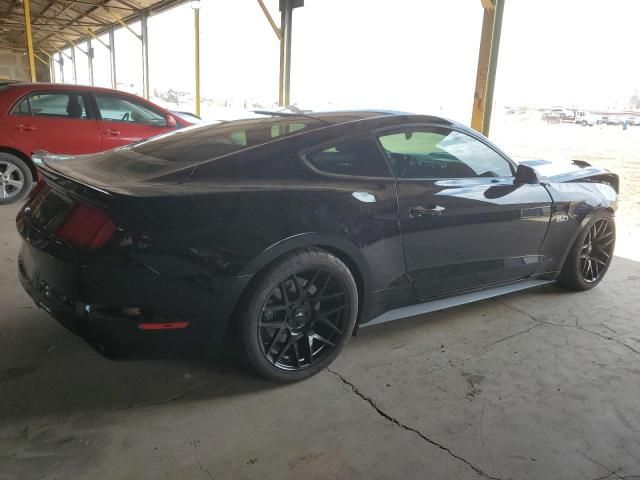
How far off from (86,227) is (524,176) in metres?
2.51

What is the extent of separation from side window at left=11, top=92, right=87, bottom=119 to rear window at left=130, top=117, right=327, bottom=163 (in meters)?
3.65

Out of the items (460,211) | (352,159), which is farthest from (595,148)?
(352,159)

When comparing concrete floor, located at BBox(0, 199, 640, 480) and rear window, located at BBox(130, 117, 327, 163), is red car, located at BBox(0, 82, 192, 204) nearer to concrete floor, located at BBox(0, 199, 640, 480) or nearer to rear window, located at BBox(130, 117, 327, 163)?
concrete floor, located at BBox(0, 199, 640, 480)

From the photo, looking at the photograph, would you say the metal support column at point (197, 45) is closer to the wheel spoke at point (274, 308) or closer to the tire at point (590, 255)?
the tire at point (590, 255)

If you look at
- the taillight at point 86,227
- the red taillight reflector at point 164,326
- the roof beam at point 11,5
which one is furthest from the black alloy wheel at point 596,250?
the roof beam at point 11,5

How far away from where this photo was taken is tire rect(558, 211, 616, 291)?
3.57m

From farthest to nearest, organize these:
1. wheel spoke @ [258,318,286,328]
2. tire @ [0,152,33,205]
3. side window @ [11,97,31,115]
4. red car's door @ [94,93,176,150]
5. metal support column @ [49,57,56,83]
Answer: metal support column @ [49,57,56,83] < red car's door @ [94,93,176,150] < tire @ [0,152,33,205] < side window @ [11,97,31,115] < wheel spoke @ [258,318,286,328]

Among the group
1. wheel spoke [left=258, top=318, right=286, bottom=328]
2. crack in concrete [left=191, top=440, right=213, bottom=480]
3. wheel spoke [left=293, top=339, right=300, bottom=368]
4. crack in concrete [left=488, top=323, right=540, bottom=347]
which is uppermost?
wheel spoke [left=258, top=318, right=286, bottom=328]

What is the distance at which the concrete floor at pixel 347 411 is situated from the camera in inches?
73.4

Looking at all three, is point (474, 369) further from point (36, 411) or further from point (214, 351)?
point (36, 411)

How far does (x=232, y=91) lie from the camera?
17109 millimetres

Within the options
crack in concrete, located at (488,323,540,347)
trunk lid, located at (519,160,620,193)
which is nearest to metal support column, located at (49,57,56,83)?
trunk lid, located at (519,160,620,193)

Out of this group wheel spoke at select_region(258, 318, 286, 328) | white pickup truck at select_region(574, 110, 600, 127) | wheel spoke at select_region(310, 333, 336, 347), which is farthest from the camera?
white pickup truck at select_region(574, 110, 600, 127)

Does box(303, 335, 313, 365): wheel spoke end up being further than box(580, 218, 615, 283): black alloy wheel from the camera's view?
No
